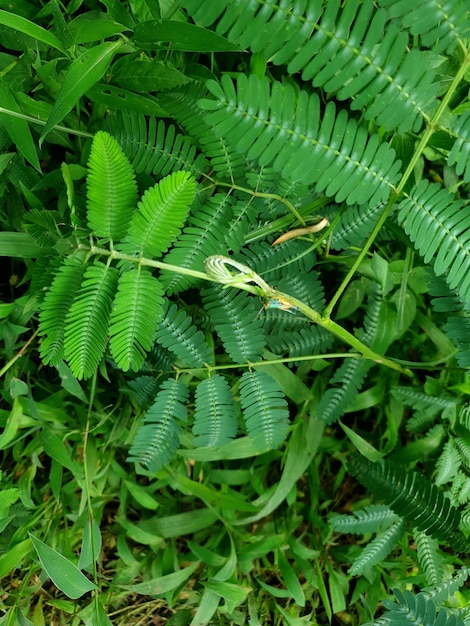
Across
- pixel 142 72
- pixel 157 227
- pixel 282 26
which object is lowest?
pixel 157 227

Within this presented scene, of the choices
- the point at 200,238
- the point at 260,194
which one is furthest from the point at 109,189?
the point at 260,194

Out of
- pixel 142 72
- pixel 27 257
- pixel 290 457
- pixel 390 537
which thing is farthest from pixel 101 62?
pixel 390 537

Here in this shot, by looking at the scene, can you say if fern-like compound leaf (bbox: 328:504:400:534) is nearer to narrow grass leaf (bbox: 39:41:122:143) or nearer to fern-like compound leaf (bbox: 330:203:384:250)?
fern-like compound leaf (bbox: 330:203:384:250)

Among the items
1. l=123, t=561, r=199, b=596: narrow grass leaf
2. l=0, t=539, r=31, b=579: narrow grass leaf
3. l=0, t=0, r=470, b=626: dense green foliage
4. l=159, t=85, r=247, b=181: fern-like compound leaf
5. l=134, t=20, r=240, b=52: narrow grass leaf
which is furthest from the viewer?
l=123, t=561, r=199, b=596: narrow grass leaf

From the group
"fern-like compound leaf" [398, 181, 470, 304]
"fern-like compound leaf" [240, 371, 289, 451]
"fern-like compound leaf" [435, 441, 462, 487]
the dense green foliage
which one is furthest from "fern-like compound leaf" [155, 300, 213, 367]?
"fern-like compound leaf" [435, 441, 462, 487]

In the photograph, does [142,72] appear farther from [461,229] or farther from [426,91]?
[461,229]

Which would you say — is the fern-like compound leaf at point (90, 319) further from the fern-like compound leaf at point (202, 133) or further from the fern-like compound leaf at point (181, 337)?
the fern-like compound leaf at point (202, 133)

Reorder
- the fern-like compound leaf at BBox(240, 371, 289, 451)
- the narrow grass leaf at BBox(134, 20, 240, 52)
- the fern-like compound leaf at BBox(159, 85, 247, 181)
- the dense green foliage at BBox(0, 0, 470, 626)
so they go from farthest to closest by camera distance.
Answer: the fern-like compound leaf at BBox(240, 371, 289, 451)
the fern-like compound leaf at BBox(159, 85, 247, 181)
the narrow grass leaf at BBox(134, 20, 240, 52)
the dense green foliage at BBox(0, 0, 470, 626)
